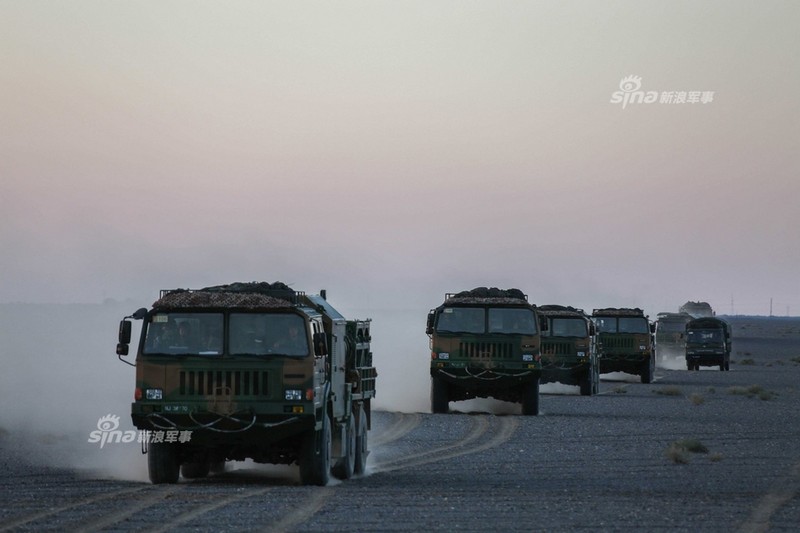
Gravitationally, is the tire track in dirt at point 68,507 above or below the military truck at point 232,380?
below

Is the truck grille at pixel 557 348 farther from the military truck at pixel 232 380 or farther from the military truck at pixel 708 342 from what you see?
the military truck at pixel 708 342

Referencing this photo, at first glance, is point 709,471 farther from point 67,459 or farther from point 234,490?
point 67,459

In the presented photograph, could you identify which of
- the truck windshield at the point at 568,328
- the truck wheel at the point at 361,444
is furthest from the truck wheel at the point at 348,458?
the truck windshield at the point at 568,328

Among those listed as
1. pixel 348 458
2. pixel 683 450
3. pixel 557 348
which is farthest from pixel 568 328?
pixel 348 458

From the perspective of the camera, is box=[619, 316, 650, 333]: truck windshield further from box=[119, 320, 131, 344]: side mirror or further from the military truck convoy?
box=[119, 320, 131, 344]: side mirror

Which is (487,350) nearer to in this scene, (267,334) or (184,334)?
(267,334)

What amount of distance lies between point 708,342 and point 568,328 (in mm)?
30397

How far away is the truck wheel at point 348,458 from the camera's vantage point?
18.5 meters

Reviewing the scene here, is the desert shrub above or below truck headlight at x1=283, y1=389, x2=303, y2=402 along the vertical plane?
below

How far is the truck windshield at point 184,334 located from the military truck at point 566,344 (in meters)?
25.6

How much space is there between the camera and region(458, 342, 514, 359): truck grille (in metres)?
32.5

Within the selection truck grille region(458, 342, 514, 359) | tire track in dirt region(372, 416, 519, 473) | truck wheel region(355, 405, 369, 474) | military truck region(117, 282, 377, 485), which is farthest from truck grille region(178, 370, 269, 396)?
truck grille region(458, 342, 514, 359)

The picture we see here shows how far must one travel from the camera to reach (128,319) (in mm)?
17500

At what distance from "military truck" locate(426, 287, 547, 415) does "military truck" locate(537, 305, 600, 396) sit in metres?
9.09
